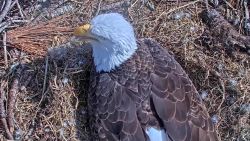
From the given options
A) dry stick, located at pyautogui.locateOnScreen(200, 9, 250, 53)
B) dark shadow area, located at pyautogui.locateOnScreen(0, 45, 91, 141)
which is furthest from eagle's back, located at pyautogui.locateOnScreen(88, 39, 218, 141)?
dry stick, located at pyautogui.locateOnScreen(200, 9, 250, 53)

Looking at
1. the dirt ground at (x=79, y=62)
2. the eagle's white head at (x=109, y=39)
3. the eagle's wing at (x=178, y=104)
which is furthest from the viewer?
the dirt ground at (x=79, y=62)

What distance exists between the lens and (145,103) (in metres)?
3.79

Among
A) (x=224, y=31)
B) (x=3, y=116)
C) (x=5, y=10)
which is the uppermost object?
(x=5, y=10)

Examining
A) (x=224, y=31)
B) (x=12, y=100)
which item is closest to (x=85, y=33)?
(x=12, y=100)

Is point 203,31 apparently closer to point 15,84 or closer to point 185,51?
point 185,51

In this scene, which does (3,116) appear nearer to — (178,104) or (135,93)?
(135,93)

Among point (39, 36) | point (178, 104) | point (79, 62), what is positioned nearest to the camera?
point (178, 104)

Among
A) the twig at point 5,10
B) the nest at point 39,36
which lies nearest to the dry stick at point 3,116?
the nest at point 39,36

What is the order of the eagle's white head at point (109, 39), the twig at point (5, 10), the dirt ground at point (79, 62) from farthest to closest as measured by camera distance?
the twig at point (5, 10) < the dirt ground at point (79, 62) < the eagle's white head at point (109, 39)

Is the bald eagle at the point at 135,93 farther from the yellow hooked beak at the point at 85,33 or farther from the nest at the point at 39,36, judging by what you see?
the nest at the point at 39,36

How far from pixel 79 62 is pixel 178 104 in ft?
2.70

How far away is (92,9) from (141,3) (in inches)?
14.4

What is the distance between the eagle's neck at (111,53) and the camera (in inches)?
155

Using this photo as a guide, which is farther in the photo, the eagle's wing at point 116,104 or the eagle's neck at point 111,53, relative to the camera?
the eagle's neck at point 111,53
